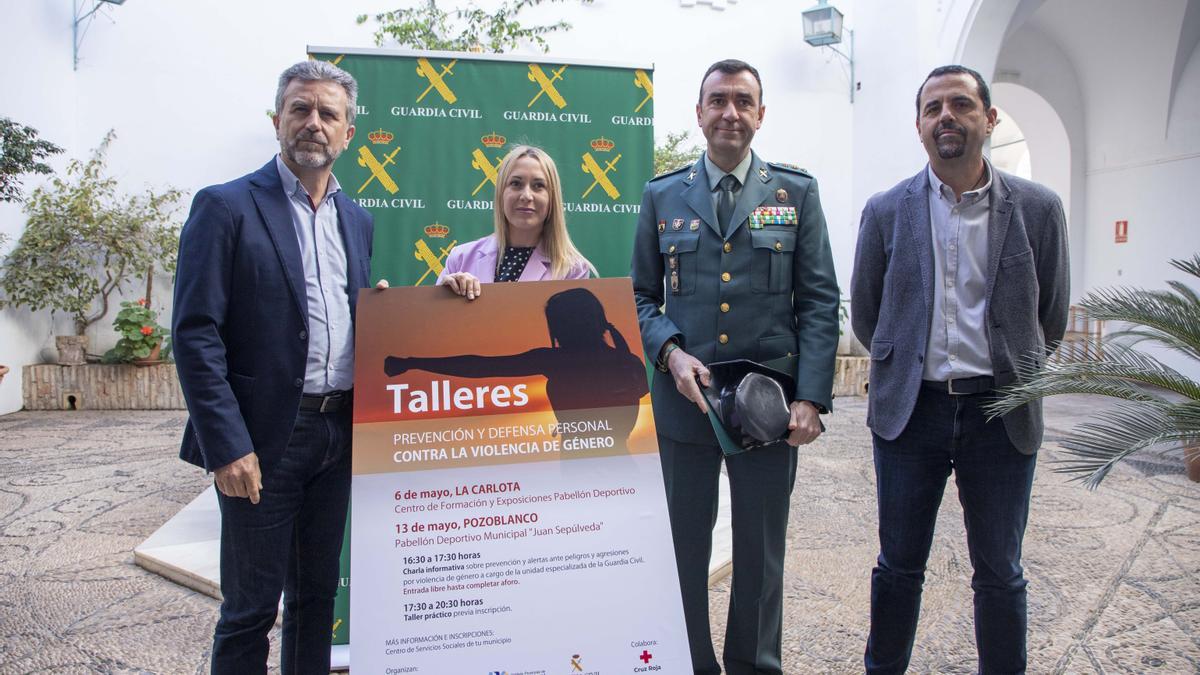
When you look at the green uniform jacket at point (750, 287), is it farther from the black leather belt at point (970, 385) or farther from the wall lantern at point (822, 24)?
the wall lantern at point (822, 24)

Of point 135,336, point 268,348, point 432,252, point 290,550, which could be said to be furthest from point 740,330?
point 135,336

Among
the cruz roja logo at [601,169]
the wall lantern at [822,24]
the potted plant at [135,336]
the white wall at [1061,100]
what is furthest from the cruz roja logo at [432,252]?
the white wall at [1061,100]

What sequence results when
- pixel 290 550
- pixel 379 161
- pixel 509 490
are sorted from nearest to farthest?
pixel 509 490 → pixel 290 550 → pixel 379 161

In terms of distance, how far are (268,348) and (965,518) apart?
6.15 feet

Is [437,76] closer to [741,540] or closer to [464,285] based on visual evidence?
[464,285]

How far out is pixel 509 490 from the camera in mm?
1751

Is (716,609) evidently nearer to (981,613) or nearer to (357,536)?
(981,613)

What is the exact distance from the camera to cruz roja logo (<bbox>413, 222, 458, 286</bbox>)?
10.5ft

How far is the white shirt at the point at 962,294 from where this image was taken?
218 centimetres

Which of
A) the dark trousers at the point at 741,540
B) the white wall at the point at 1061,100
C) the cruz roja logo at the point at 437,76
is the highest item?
the white wall at the point at 1061,100

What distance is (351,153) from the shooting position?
3.04 m

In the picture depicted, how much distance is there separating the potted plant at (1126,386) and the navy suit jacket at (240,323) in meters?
1.76

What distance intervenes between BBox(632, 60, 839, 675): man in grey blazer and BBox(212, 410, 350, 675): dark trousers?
0.92 meters

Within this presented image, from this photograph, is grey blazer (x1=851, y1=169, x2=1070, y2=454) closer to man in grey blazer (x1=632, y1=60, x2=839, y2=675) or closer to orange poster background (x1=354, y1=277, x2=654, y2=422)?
man in grey blazer (x1=632, y1=60, x2=839, y2=675)
